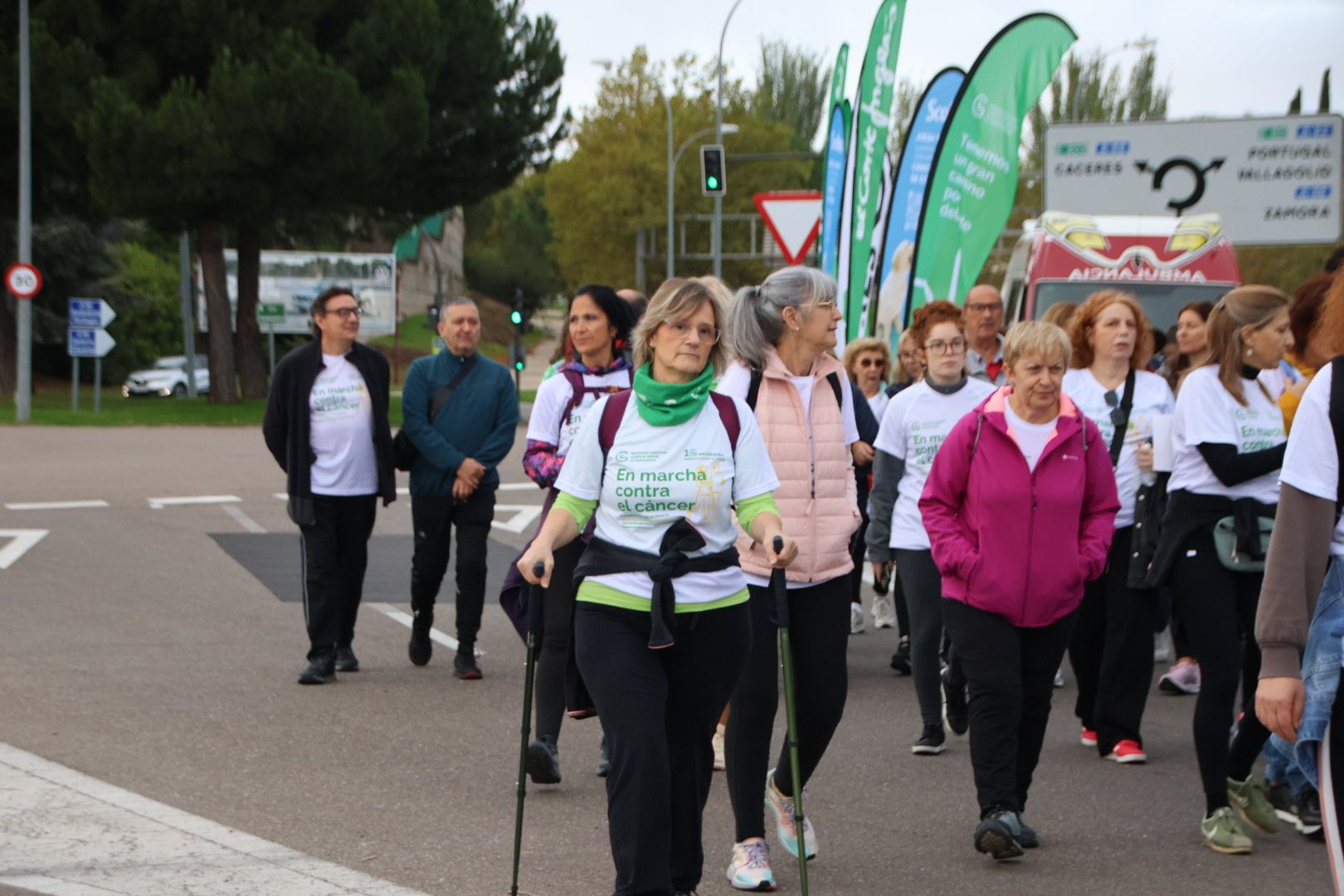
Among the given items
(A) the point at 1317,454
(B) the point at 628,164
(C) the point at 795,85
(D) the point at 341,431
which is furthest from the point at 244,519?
(C) the point at 795,85

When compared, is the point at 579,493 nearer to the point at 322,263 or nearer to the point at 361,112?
the point at 361,112

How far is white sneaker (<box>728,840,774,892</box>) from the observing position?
17.0 ft

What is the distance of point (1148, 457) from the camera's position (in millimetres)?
7023

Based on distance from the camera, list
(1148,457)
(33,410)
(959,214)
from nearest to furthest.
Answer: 1. (1148,457)
2. (959,214)
3. (33,410)

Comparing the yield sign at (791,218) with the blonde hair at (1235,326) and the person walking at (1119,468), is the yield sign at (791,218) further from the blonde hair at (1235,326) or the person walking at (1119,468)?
the blonde hair at (1235,326)

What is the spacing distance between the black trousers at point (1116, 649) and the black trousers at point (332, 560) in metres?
3.56

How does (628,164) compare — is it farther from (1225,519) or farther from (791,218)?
(1225,519)

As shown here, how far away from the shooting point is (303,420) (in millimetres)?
8695

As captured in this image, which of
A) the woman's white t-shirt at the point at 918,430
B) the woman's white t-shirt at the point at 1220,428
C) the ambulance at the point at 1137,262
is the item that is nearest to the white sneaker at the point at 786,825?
the woman's white t-shirt at the point at 1220,428

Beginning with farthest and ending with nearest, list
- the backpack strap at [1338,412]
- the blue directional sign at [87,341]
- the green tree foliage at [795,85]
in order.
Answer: the green tree foliage at [795,85]
the blue directional sign at [87,341]
the backpack strap at [1338,412]

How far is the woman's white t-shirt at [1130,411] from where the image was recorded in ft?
23.4

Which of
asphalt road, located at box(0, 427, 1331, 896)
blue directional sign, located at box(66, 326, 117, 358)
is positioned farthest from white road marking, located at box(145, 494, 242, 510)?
blue directional sign, located at box(66, 326, 117, 358)

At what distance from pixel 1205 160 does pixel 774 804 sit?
17.1 meters

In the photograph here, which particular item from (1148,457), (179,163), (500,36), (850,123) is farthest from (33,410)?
(1148,457)
